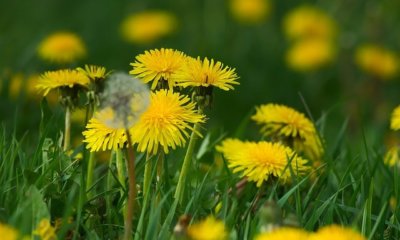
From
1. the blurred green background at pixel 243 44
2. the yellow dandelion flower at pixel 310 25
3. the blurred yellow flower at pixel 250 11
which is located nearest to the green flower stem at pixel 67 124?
the blurred green background at pixel 243 44

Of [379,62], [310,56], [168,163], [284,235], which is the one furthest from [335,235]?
[310,56]

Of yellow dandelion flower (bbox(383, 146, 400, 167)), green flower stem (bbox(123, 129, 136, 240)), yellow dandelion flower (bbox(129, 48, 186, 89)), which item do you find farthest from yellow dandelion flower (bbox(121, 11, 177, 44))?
green flower stem (bbox(123, 129, 136, 240))

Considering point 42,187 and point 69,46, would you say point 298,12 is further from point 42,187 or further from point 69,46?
point 42,187

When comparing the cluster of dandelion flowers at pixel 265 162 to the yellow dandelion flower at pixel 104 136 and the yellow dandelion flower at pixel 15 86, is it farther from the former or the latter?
the yellow dandelion flower at pixel 15 86

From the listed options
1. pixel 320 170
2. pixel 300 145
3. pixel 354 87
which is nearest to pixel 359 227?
pixel 320 170

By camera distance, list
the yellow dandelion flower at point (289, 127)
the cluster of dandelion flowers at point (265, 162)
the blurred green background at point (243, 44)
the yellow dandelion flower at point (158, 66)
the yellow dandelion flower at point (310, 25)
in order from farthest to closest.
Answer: the yellow dandelion flower at point (310, 25)
the blurred green background at point (243, 44)
the yellow dandelion flower at point (289, 127)
the cluster of dandelion flowers at point (265, 162)
the yellow dandelion flower at point (158, 66)
